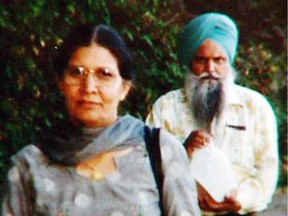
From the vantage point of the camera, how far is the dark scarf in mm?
1881

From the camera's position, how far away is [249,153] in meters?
2.33

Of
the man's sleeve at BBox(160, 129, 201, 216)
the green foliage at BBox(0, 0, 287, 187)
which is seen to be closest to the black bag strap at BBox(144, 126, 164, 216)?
the man's sleeve at BBox(160, 129, 201, 216)

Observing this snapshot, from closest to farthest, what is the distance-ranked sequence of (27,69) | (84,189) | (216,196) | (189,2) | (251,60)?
1. (84,189)
2. (216,196)
3. (27,69)
4. (189,2)
5. (251,60)

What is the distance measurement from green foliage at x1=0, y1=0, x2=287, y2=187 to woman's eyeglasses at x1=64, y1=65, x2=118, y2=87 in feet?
3.33

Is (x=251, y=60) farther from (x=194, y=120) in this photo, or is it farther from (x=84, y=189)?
(x=84, y=189)

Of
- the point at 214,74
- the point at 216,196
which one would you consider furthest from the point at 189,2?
the point at 216,196

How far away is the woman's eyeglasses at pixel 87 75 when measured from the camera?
1902mm

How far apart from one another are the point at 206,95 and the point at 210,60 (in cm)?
12

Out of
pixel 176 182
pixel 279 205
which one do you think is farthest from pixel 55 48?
pixel 279 205

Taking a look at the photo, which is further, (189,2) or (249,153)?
(189,2)

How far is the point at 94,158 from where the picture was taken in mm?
1899

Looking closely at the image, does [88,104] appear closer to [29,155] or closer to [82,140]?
[82,140]

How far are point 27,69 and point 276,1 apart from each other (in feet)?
5.41

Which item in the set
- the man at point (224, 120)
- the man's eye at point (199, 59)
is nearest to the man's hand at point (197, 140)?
the man at point (224, 120)
